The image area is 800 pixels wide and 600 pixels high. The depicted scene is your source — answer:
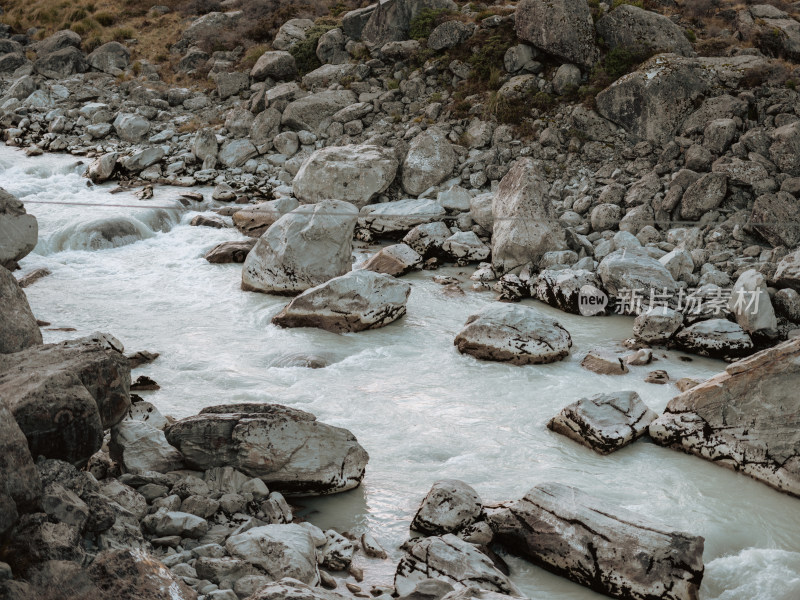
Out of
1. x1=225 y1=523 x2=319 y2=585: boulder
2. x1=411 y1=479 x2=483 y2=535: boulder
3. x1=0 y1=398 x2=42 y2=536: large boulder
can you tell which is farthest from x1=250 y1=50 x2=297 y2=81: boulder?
x1=0 y1=398 x2=42 y2=536: large boulder

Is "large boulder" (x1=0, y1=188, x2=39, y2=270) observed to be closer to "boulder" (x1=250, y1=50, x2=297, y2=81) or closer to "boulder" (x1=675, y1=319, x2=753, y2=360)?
"boulder" (x1=675, y1=319, x2=753, y2=360)

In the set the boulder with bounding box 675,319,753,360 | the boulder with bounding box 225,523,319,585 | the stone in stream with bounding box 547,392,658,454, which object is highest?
the boulder with bounding box 225,523,319,585

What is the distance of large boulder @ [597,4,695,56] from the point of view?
1585 centimetres

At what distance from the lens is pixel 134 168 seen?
55.2 feet

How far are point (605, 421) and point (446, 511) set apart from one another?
7.19ft

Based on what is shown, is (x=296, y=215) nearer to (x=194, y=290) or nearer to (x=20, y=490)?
(x=194, y=290)

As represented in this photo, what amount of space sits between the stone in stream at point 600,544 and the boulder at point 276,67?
16.0m

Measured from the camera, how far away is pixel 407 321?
1030 centimetres

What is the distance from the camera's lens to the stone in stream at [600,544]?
16.0 feet

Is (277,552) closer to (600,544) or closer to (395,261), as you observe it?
(600,544)

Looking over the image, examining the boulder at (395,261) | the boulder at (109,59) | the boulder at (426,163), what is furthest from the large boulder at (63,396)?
the boulder at (109,59)

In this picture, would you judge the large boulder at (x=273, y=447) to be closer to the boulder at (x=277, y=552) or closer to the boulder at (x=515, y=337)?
the boulder at (x=277, y=552)

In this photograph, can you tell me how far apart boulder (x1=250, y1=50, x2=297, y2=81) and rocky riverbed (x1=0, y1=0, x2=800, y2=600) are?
9 centimetres

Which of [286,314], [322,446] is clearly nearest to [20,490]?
[322,446]
